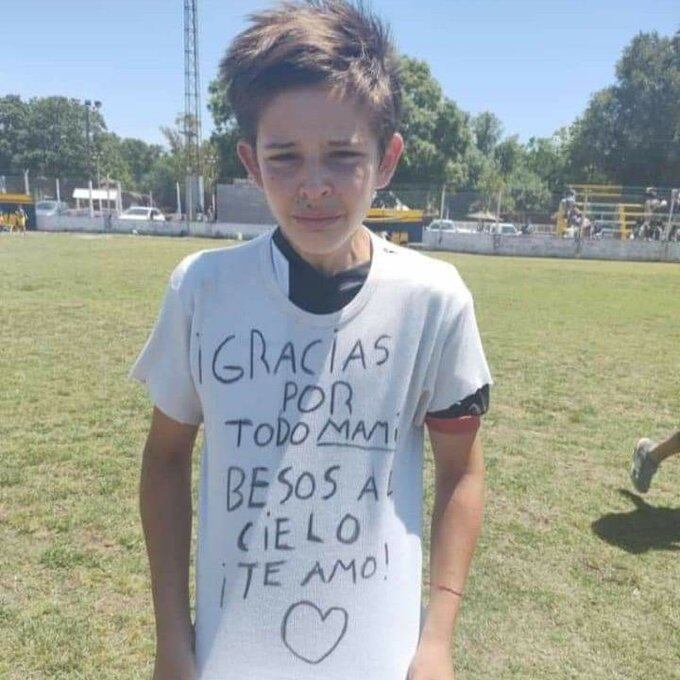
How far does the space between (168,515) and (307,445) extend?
33 cm

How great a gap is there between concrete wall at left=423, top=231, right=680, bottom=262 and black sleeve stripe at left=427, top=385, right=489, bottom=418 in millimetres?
29310

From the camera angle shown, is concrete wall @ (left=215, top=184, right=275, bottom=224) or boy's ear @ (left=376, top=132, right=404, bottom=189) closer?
boy's ear @ (left=376, top=132, right=404, bottom=189)

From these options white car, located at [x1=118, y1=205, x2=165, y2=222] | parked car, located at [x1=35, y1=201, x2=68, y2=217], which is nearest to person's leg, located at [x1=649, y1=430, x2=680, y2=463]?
white car, located at [x1=118, y1=205, x2=165, y2=222]

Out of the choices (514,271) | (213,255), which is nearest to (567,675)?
(213,255)

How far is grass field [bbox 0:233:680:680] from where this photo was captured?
9.82 feet

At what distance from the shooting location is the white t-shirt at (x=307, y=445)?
1.25 m

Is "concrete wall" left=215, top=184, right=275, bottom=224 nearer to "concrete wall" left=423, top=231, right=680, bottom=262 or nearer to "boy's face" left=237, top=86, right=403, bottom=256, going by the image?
"concrete wall" left=423, top=231, right=680, bottom=262

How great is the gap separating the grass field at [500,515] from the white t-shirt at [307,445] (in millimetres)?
1828

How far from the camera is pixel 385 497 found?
1312mm

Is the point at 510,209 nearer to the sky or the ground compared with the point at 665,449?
nearer to the sky

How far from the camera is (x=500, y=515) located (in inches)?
167

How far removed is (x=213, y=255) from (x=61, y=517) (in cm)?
312

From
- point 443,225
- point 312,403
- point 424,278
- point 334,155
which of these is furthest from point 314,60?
point 443,225

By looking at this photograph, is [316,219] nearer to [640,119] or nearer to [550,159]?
[640,119]
